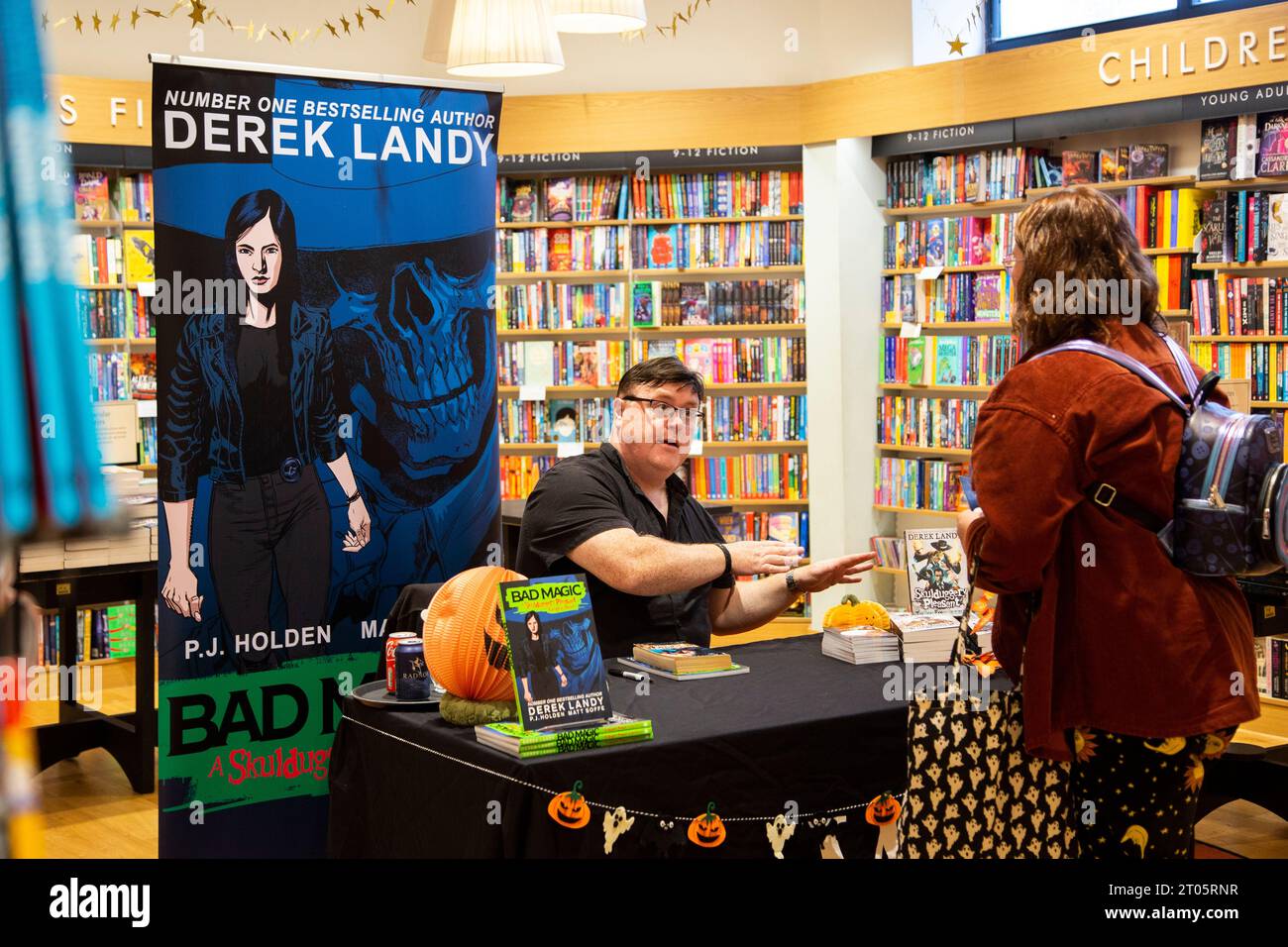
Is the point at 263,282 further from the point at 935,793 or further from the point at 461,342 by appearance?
the point at 935,793

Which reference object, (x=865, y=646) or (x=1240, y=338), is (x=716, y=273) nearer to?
(x=1240, y=338)

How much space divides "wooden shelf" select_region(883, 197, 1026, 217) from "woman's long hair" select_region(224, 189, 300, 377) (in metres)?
4.82

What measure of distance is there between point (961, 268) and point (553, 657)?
5.37m

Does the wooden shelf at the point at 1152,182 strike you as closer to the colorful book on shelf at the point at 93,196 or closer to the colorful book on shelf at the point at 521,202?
the colorful book on shelf at the point at 521,202

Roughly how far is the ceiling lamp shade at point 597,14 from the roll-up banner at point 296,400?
3.90ft

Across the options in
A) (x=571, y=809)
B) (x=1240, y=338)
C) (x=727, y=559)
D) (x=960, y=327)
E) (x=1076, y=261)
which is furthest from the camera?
(x=960, y=327)

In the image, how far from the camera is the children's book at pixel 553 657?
2.41 metres

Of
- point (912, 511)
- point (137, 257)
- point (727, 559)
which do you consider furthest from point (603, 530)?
point (137, 257)

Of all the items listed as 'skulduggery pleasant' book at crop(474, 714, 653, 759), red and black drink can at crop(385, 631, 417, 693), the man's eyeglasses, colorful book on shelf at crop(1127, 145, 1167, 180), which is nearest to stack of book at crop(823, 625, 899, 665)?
the man's eyeglasses

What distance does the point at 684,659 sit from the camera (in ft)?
9.62

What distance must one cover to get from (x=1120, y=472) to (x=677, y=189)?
614 cm

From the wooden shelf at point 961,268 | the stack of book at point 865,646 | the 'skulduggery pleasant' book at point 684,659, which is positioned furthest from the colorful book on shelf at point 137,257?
the stack of book at point 865,646

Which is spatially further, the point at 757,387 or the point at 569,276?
the point at 569,276

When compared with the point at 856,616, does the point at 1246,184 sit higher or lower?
higher
